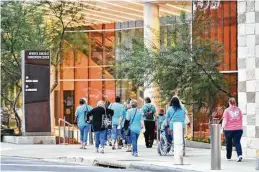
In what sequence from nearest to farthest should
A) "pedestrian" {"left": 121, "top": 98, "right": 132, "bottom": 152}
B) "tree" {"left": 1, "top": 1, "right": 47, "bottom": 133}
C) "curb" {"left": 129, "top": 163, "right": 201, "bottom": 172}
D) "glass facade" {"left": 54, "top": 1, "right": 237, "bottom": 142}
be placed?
1. "curb" {"left": 129, "top": 163, "right": 201, "bottom": 172}
2. "pedestrian" {"left": 121, "top": 98, "right": 132, "bottom": 152}
3. "tree" {"left": 1, "top": 1, "right": 47, "bottom": 133}
4. "glass facade" {"left": 54, "top": 1, "right": 237, "bottom": 142}

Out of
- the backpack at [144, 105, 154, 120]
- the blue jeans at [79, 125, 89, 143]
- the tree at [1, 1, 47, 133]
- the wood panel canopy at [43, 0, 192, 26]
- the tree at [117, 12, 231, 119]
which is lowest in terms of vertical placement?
the blue jeans at [79, 125, 89, 143]

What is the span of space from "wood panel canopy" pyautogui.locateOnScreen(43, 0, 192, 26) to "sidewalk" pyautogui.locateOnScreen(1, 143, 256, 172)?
1103cm

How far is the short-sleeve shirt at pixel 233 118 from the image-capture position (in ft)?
67.3

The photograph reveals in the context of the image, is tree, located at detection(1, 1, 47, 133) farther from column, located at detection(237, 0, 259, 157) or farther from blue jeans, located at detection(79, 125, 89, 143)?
column, located at detection(237, 0, 259, 157)

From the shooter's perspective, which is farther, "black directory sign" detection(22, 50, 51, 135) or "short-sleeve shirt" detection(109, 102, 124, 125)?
"black directory sign" detection(22, 50, 51, 135)

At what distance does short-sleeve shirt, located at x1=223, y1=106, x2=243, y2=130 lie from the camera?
20.5 m

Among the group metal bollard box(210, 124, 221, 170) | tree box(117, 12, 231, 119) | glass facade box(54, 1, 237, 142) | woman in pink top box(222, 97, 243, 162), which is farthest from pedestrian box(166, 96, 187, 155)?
glass facade box(54, 1, 237, 142)

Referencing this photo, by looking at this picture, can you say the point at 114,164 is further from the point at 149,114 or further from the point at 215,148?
the point at 149,114

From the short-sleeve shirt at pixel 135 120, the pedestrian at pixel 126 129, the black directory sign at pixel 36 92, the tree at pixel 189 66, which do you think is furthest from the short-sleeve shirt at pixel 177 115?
the black directory sign at pixel 36 92

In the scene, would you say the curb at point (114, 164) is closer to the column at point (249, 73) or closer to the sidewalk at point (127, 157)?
the sidewalk at point (127, 157)

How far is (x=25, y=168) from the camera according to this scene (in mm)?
19344

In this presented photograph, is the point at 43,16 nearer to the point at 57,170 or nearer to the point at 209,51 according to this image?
the point at 209,51

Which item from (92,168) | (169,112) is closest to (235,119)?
(169,112)

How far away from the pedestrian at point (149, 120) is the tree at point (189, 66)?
851mm
